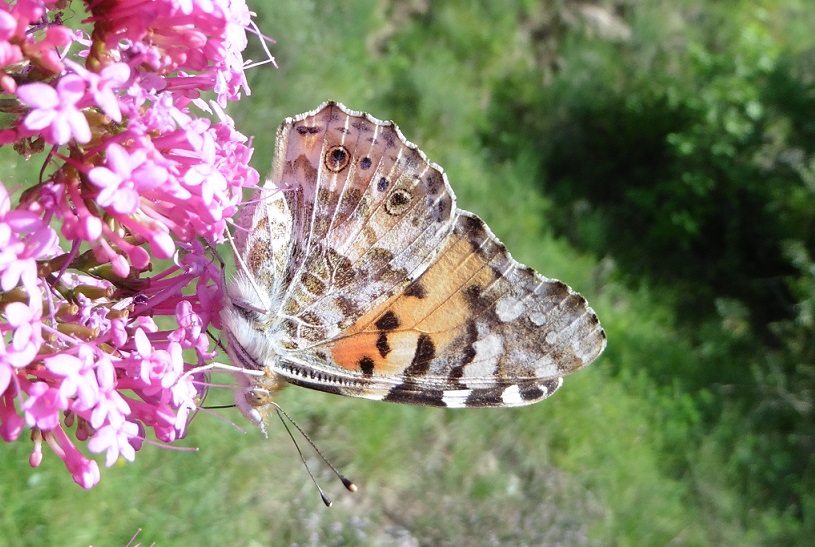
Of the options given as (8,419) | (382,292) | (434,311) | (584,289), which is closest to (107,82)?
(8,419)

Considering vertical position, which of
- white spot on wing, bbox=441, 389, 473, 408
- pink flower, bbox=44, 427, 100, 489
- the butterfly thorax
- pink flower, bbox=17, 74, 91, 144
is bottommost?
pink flower, bbox=44, 427, 100, 489

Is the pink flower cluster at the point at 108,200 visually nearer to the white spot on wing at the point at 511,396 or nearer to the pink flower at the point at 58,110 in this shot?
the pink flower at the point at 58,110

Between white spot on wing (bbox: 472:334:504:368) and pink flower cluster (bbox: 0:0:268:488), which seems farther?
white spot on wing (bbox: 472:334:504:368)

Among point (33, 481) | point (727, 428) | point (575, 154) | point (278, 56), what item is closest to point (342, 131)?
point (33, 481)

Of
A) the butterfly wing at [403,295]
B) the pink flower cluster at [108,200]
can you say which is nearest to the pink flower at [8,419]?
the pink flower cluster at [108,200]

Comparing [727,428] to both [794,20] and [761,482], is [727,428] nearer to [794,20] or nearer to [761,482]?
[761,482]

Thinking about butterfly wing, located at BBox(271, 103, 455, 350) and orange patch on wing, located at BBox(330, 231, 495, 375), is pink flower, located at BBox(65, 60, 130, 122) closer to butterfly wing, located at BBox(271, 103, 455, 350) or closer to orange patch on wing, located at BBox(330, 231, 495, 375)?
butterfly wing, located at BBox(271, 103, 455, 350)

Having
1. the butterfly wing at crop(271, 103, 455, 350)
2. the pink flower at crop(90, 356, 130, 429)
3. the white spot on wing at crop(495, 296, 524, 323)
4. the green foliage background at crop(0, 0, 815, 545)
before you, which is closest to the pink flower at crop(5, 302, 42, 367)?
the pink flower at crop(90, 356, 130, 429)

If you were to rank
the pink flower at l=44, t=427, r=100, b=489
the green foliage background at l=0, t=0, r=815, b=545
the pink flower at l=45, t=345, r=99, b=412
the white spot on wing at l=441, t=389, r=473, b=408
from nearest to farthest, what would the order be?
the pink flower at l=45, t=345, r=99, b=412 → the pink flower at l=44, t=427, r=100, b=489 → the white spot on wing at l=441, t=389, r=473, b=408 → the green foliage background at l=0, t=0, r=815, b=545
